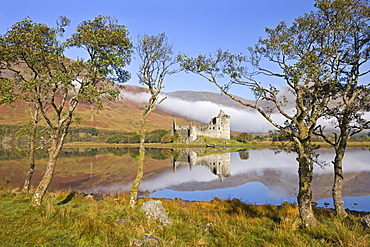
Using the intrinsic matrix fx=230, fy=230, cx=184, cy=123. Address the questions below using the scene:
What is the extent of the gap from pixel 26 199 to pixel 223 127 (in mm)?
108704

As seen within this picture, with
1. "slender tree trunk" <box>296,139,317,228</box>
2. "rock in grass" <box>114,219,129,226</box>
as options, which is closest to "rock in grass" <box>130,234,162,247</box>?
"rock in grass" <box>114,219,129,226</box>

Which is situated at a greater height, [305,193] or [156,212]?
[305,193]

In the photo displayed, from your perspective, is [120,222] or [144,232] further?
[120,222]

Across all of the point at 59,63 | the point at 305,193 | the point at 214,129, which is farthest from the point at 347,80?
the point at 214,129

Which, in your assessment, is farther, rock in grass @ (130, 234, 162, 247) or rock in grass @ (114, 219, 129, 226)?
rock in grass @ (114, 219, 129, 226)

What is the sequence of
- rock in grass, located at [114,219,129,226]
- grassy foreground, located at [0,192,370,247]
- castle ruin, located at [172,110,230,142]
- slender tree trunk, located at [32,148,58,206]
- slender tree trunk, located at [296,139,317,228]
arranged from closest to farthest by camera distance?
grassy foreground, located at [0,192,370,247] < slender tree trunk, located at [296,139,317,228] < rock in grass, located at [114,219,129,226] < slender tree trunk, located at [32,148,58,206] < castle ruin, located at [172,110,230,142]

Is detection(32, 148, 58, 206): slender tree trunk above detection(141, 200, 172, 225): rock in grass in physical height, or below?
above

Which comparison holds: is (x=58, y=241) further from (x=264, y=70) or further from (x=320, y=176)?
(x=320, y=176)

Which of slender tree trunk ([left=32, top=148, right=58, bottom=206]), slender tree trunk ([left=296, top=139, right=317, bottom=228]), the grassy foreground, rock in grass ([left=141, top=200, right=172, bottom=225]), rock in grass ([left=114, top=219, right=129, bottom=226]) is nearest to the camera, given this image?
the grassy foreground

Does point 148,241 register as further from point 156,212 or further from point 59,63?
point 59,63

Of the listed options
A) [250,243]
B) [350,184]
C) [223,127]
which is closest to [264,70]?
[250,243]

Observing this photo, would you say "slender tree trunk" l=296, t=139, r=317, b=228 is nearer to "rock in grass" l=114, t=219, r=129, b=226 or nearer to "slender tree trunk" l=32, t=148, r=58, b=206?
"rock in grass" l=114, t=219, r=129, b=226

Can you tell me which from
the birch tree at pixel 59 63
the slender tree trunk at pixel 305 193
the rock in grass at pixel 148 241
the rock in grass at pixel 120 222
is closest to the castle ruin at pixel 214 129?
the birch tree at pixel 59 63

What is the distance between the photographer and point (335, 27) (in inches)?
395
